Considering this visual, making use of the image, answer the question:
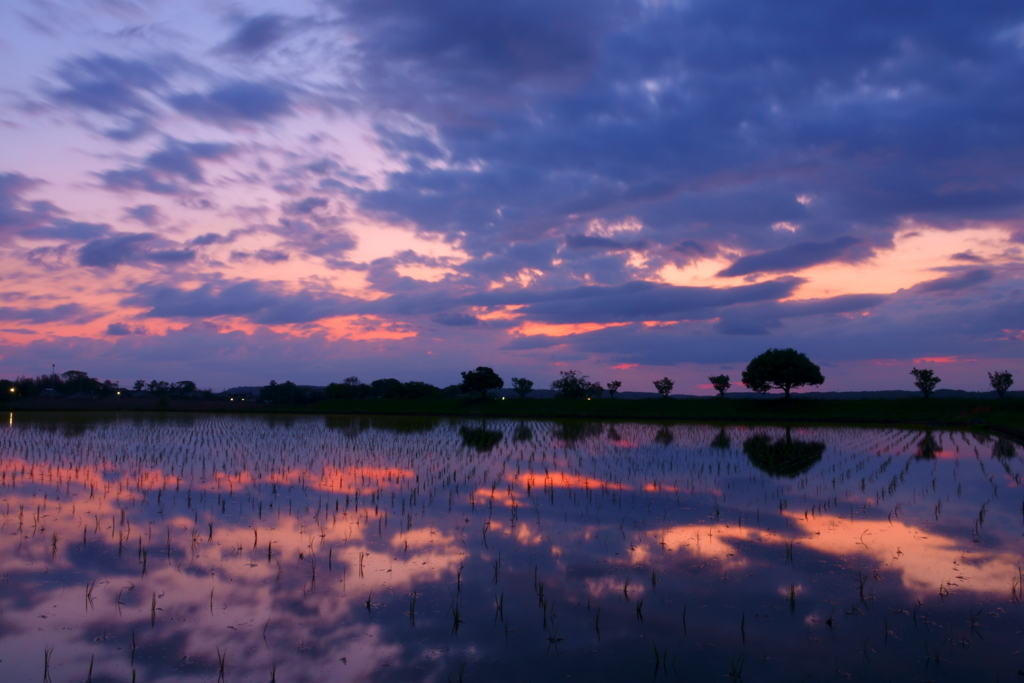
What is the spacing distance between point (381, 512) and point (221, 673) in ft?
23.8

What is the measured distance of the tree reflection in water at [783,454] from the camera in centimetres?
2093

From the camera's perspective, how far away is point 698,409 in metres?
64.2

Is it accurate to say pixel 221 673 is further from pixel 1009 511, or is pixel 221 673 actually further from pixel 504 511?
pixel 1009 511

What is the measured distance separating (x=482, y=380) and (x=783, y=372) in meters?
40.9

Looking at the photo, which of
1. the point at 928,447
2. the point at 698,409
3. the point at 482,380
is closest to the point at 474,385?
the point at 482,380

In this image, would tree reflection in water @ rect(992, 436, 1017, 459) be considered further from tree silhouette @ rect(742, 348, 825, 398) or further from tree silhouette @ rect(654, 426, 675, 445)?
tree silhouette @ rect(742, 348, 825, 398)

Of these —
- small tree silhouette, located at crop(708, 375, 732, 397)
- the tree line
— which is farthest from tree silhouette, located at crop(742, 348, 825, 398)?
small tree silhouette, located at crop(708, 375, 732, 397)

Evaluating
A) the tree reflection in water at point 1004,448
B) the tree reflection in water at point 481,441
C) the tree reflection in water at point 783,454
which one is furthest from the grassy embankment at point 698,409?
the tree reflection in water at point 481,441

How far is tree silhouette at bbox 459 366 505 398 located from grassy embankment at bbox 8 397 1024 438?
775 cm

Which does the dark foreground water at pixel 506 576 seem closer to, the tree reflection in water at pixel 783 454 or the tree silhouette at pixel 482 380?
the tree reflection in water at pixel 783 454

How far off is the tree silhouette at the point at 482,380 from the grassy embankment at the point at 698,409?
305 inches

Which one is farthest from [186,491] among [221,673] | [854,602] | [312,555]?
[854,602]

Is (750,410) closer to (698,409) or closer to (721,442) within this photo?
(698,409)

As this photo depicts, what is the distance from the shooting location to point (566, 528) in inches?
468
